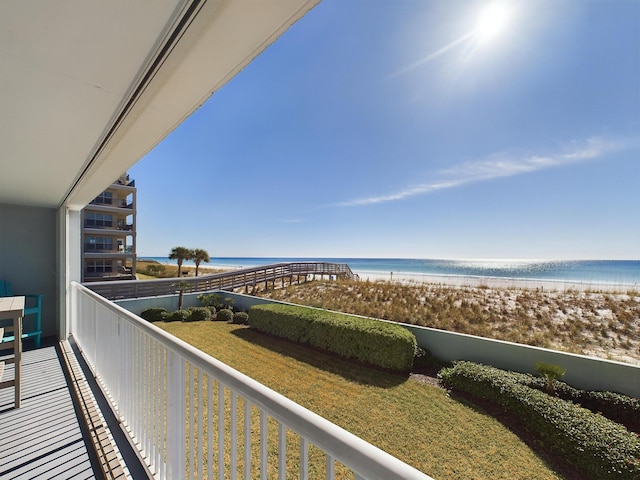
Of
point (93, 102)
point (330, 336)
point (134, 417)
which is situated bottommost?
point (330, 336)

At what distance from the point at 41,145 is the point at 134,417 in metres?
2.21

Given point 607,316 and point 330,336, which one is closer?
point 330,336

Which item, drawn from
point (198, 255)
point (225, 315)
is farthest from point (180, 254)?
point (225, 315)

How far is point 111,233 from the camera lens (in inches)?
810

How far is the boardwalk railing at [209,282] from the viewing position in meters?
8.34

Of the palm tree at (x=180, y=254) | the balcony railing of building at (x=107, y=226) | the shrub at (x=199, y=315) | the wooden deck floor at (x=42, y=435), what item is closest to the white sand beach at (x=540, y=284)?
the shrub at (x=199, y=315)

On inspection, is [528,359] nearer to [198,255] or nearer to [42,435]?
[42,435]

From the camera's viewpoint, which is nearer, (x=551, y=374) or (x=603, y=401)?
(x=603, y=401)

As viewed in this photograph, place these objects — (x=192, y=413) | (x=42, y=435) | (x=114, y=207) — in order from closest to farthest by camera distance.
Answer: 1. (x=192, y=413)
2. (x=42, y=435)
3. (x=114, y=207)

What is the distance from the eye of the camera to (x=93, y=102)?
5.25 feet

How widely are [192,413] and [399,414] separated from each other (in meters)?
3.14

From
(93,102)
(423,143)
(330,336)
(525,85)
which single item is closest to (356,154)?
(423,143)

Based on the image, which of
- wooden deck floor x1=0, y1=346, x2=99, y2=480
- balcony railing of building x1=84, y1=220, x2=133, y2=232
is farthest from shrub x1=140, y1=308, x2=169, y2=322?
balcony railing of building x1=84, y1=220, x2=133, y2=232

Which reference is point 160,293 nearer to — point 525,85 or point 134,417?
point 134,417
